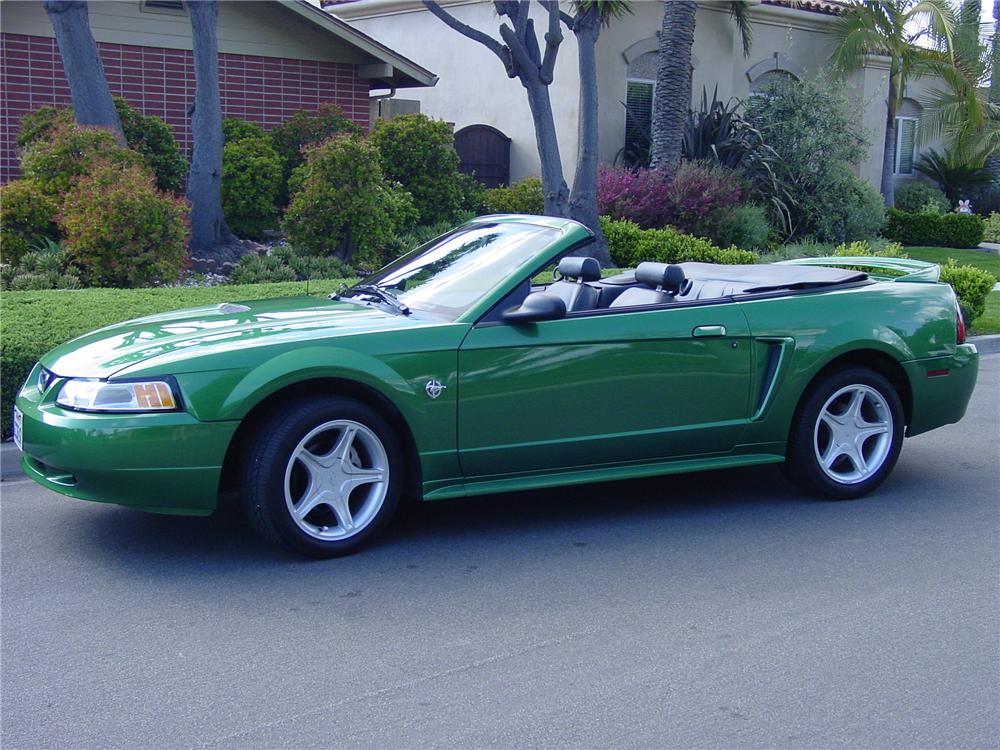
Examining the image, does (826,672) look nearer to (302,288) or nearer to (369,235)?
(302,288)

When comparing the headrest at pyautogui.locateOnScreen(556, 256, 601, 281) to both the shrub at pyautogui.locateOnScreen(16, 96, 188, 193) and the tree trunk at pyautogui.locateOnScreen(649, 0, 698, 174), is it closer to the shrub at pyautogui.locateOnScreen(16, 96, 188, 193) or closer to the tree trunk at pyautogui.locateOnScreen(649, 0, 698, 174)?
the shrub at pyautogui.locateOnScreen(16, 96, 188, 193)

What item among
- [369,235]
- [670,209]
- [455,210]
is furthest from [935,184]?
[369,235]

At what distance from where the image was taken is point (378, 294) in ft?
19.9

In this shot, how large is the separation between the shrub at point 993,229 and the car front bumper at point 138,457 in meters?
24.6

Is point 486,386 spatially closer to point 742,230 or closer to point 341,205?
point 341,205

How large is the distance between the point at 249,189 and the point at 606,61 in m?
8.46

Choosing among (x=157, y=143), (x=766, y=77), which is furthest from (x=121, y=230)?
(x=766, y=77)

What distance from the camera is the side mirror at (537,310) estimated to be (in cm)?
544

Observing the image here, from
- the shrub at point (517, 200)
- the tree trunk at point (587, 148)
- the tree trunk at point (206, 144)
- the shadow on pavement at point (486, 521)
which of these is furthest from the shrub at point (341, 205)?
the shadow on pavement at point (486, 521)

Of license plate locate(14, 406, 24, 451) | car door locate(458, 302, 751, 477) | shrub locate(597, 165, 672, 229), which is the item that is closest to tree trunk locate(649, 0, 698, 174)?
shrub locate(597, 165, 672, 229)

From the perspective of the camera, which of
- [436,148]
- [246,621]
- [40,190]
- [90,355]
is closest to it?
[246,621]

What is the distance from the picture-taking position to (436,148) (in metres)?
17.3

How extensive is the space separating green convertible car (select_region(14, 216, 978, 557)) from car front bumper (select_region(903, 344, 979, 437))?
1 cm

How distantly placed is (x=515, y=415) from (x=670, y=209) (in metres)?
13.1
